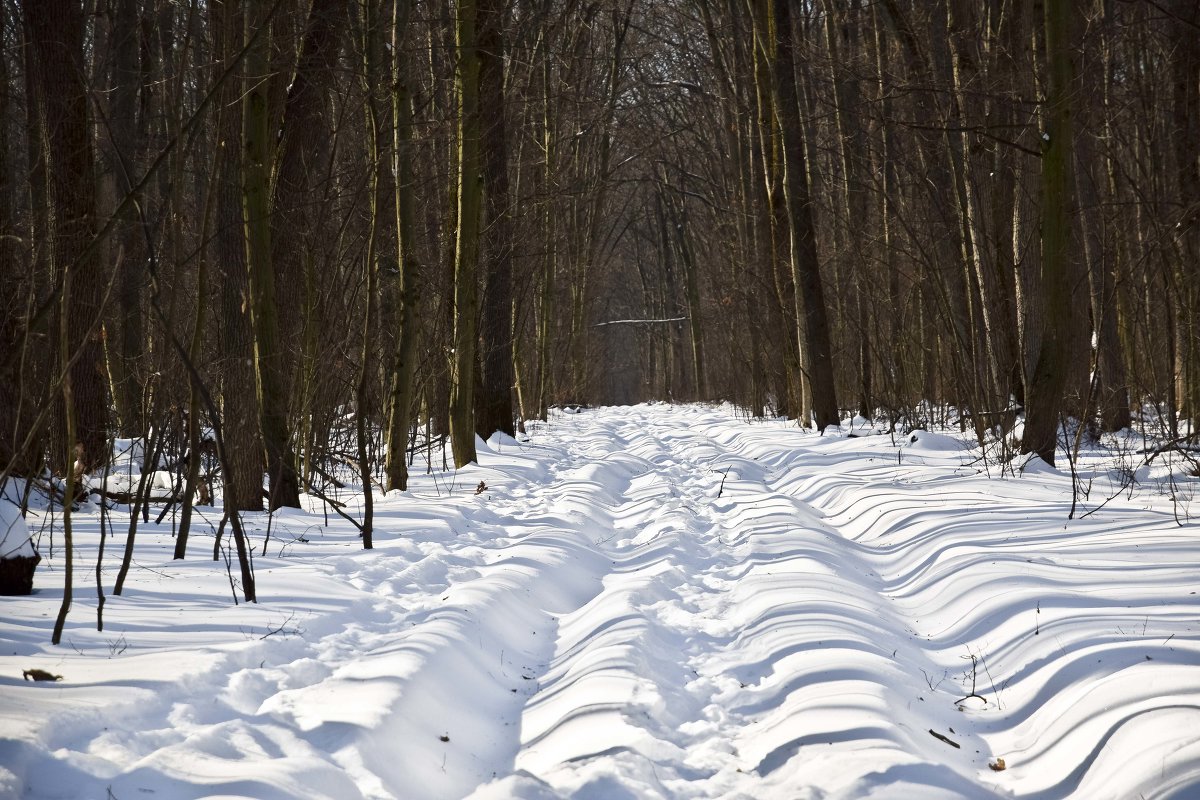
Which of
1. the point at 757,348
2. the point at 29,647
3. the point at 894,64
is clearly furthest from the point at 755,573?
the point at 757,348

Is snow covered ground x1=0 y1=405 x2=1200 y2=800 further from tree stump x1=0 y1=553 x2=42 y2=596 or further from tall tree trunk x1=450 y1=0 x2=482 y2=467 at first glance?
tall tree trunk x1=450 y1=0 x2=482 y2=467

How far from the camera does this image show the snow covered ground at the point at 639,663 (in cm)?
261

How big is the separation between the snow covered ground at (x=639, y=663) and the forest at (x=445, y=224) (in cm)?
78

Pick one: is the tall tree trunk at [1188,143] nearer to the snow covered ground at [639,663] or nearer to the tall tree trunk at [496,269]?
the snow covered ground at [639,663]

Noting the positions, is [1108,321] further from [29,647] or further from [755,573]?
[29,647]

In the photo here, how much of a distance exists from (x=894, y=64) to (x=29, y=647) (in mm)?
12375

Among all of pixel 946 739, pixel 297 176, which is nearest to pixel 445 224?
pixel 297 176

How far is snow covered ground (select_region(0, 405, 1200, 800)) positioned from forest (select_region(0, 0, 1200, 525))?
2.57 feet

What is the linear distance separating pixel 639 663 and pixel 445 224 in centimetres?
879

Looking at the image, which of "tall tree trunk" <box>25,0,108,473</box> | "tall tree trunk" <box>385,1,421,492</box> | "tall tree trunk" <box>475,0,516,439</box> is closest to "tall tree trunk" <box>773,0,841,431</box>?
"tall tree trunk" <box>475,0,516,439</box>

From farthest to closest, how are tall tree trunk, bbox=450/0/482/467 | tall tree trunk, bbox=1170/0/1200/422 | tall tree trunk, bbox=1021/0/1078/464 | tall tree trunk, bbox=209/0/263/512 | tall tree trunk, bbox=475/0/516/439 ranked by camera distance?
tall tree trunk, bbox=475/0/516/439
tall tree trunk, bbox=450/0/482/467
tall tree trunk, bbox=1170/0/1200/422
tall tree trunk, bbox=1021/0/1078/464
tall tree trunk, bbox=209/0/263/512

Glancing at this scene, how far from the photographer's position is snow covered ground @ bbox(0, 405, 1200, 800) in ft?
8.55

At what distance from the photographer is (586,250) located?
24.0 metres

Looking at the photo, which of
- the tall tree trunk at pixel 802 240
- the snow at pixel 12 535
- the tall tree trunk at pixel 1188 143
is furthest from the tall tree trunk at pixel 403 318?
the tall tree trunk at pixel 802 240
